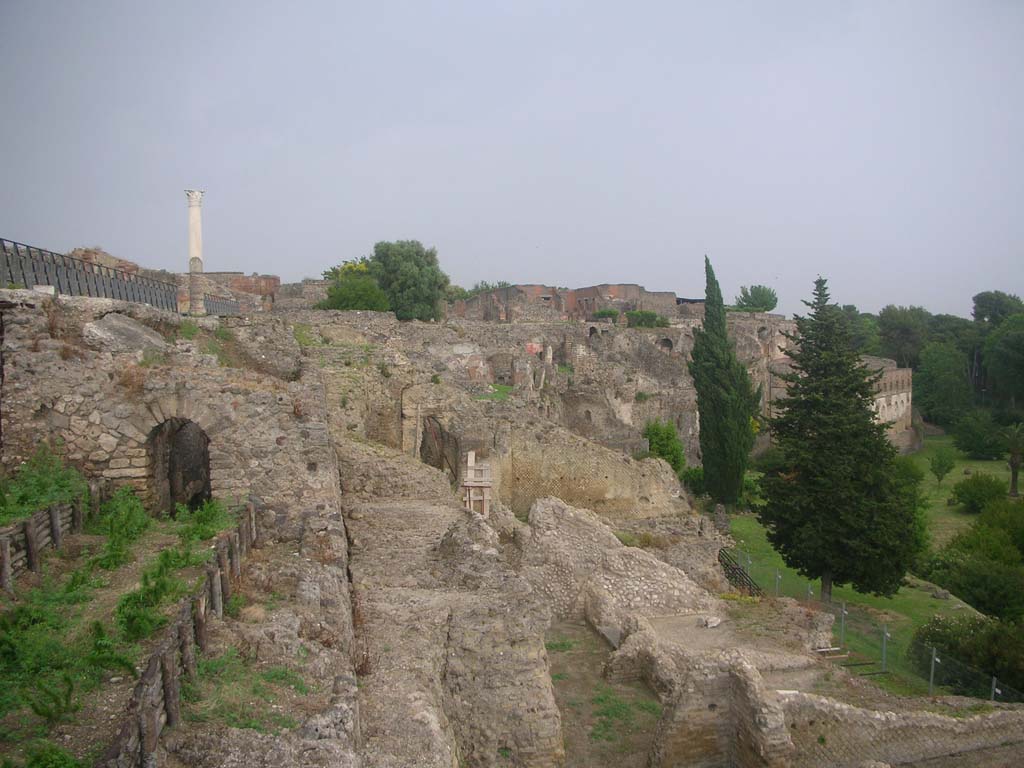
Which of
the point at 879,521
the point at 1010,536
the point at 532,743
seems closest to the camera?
the point at 532,743

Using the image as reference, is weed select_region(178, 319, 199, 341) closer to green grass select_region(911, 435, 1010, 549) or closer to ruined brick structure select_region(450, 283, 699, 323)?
green grass select_region(911, 435, 1010, 549)

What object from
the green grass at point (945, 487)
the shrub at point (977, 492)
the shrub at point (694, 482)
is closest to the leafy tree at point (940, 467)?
the green grass at point (945, 487)

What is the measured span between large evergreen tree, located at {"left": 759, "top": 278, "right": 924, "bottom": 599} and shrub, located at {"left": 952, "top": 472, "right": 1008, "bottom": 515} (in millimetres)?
14087

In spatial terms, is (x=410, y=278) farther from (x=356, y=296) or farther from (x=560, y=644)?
(x=560, y=644)

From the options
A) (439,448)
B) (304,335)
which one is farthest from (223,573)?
(304,335)

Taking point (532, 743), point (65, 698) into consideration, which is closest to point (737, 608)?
point (532, 743)

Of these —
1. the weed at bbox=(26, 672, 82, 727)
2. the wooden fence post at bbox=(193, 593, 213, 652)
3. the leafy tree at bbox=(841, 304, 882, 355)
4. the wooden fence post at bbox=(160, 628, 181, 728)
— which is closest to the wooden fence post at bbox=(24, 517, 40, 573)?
the wooden fence post at bbox=(193, 593, 213, 652)

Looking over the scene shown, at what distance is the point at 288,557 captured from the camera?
20.3 feet

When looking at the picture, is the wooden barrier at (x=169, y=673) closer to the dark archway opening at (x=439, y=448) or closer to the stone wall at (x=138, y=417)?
the stone wall at (x=138, y=417)

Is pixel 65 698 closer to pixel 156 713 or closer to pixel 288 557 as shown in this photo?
pixel 156 713

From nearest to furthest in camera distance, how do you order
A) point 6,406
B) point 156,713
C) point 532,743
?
point 156,713, point 532,743, point 6,406

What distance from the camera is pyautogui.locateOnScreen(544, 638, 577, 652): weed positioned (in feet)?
35.2

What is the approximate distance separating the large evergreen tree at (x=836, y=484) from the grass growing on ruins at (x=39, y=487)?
1335cm

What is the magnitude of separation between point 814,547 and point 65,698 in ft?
48.0
